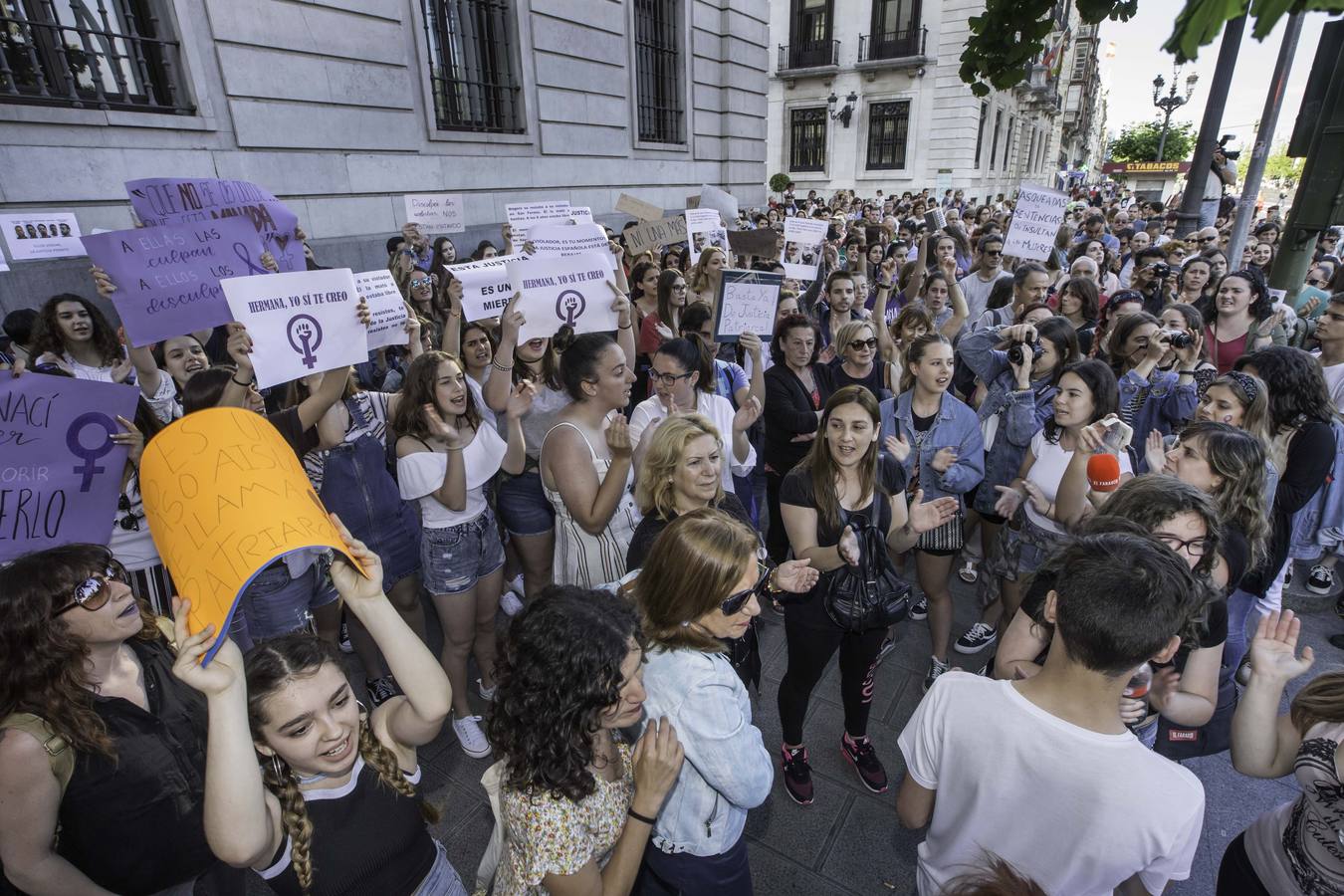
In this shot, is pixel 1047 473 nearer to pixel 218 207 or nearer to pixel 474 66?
pixel 218 207

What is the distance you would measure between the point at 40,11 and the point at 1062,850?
9.55 m

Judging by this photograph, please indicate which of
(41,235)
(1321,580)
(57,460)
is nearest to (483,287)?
(57,460)

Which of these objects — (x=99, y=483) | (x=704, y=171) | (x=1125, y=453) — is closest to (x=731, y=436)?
(x=1125, y=453)

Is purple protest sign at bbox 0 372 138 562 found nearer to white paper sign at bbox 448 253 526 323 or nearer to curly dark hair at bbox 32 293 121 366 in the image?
white paper sign at bbox 448 253 526 323

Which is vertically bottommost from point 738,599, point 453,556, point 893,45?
Result: point 453,556

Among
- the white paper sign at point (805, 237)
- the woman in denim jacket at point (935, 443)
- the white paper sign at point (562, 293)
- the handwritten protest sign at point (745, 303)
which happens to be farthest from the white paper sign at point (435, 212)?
the woman in denim jacket at point (935, 443)

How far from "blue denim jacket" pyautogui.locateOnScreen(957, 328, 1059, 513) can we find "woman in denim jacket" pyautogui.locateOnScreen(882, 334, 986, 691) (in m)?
0.25

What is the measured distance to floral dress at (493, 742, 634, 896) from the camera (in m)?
1.53

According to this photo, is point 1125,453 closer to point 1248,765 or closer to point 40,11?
point 1248,765

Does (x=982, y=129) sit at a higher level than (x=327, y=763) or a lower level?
higher

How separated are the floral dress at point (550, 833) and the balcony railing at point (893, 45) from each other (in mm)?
35946

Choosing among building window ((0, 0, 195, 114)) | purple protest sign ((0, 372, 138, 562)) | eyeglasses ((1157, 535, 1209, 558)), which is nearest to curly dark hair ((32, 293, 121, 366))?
purple protest sign ((0, 372, 138, 562))

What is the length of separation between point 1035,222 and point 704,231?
3519 mm

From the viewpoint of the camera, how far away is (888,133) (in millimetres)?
32156
